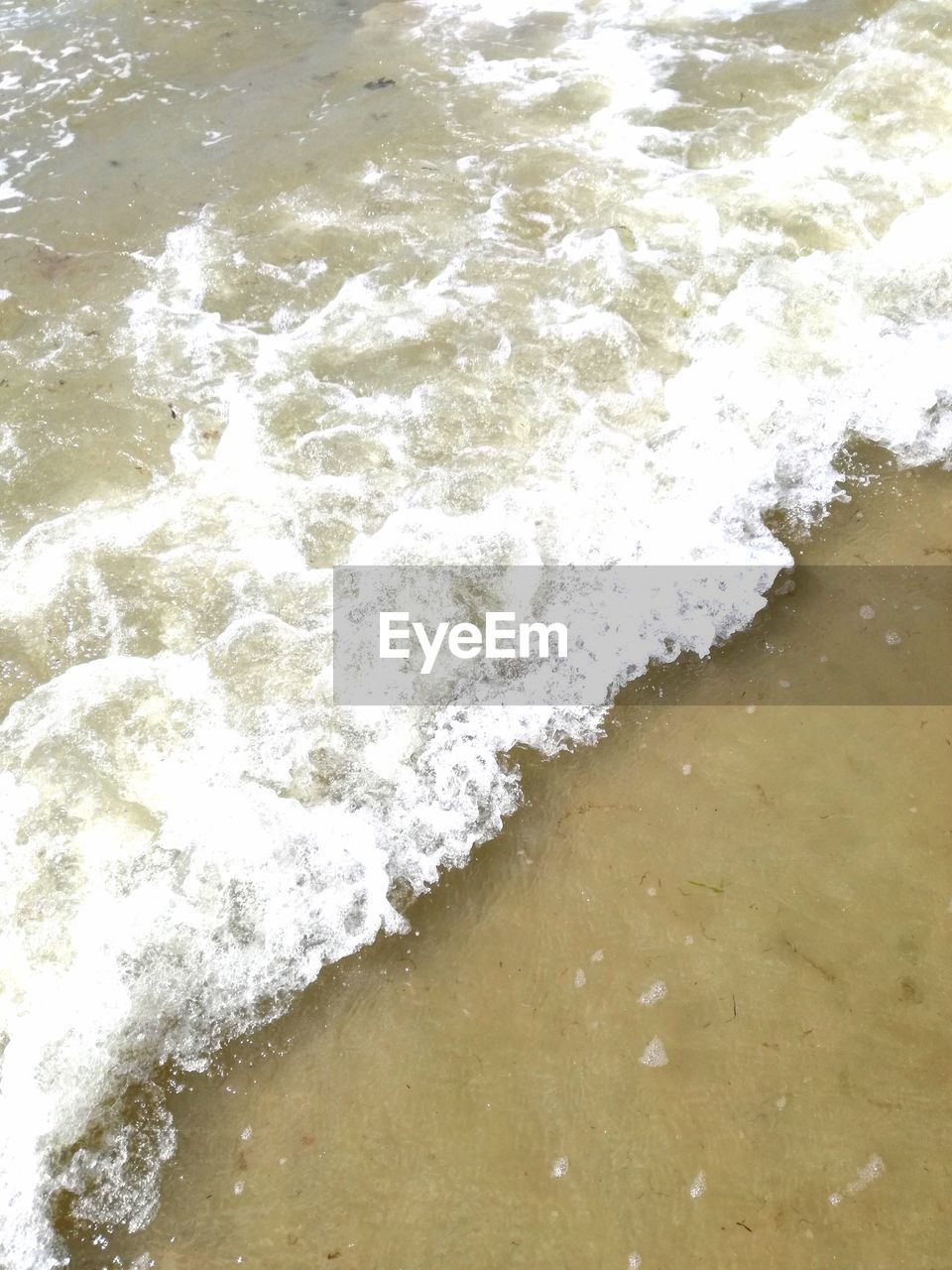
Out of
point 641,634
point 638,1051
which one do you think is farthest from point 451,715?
point 638,1051

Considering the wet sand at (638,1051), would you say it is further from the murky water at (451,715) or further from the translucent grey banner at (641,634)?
the translucent grey banner at (641,634)

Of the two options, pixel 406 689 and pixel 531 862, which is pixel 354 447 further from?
pixel 531 862

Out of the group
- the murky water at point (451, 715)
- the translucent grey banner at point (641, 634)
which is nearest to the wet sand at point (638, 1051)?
the murky water at point (451, 715)

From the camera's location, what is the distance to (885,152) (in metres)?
5.09

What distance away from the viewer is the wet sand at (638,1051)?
7.11ft

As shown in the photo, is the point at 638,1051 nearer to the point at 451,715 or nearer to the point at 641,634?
the point at 451,715

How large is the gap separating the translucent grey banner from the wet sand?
0.70 feet

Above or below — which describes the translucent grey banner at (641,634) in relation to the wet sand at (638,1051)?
above

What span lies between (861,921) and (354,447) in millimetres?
2819

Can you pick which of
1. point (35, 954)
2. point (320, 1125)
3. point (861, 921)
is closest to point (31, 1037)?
point (35, 954)

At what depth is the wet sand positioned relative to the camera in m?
2.17

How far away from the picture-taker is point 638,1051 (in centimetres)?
237

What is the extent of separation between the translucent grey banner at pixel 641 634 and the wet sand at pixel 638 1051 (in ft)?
0.70

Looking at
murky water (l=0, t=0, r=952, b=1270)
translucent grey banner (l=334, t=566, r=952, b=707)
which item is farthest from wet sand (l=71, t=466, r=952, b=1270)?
translucent grey banner (l=334, t=566, r=952, b=707)
